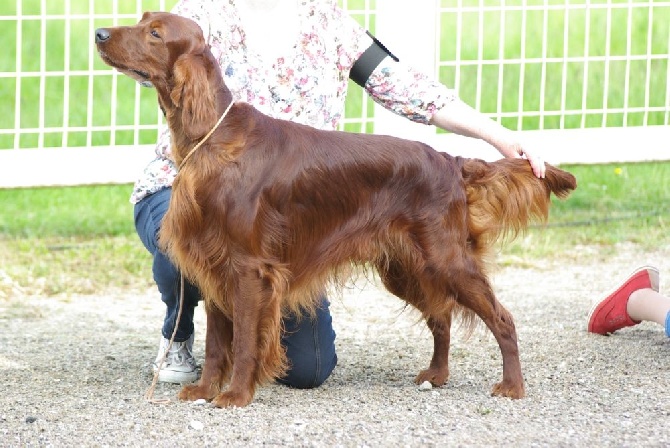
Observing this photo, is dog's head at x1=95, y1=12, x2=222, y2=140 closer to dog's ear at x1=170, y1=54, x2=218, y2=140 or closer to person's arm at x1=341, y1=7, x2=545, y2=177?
dog's ear at x1=170, y1=54, x2=218, y2=140

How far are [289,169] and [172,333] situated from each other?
84cm

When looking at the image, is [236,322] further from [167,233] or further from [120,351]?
[120,351]

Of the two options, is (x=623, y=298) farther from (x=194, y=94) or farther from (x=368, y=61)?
(x=194, y=94)

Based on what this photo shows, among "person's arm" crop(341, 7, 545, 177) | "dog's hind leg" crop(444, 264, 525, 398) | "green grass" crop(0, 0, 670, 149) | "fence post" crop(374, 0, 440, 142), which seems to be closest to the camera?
"dog's hind leg" crop(444, 264, 525, 398)

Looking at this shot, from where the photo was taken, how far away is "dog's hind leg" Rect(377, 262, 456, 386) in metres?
3.66

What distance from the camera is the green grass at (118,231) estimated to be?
17.9 feet

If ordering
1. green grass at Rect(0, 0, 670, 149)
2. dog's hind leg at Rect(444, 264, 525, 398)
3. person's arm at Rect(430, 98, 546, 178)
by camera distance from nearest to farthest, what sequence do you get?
dog's hind leg at Rect(444, 264, 525, 398)
person's arm at Rect(430, 98, 546, 178)
green grass at Rect(0, 0, 670, 149)

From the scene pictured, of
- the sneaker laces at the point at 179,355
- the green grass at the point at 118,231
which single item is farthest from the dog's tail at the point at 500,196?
the green grass at the point at 118,231

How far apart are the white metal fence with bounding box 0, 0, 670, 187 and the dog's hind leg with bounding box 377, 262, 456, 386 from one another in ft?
6.66

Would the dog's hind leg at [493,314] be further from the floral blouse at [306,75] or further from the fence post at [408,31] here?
the fence post at [408,31]

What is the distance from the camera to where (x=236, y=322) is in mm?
3383

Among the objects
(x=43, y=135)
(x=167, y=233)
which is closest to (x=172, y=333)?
(x=167, y=233)

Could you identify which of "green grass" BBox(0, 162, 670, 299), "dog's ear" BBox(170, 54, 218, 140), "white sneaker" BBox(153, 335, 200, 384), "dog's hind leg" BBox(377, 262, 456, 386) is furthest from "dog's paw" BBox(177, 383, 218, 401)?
"green grass" BBox(0, 162, 670, 299)

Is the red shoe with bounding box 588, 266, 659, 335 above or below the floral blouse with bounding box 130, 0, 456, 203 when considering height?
below
